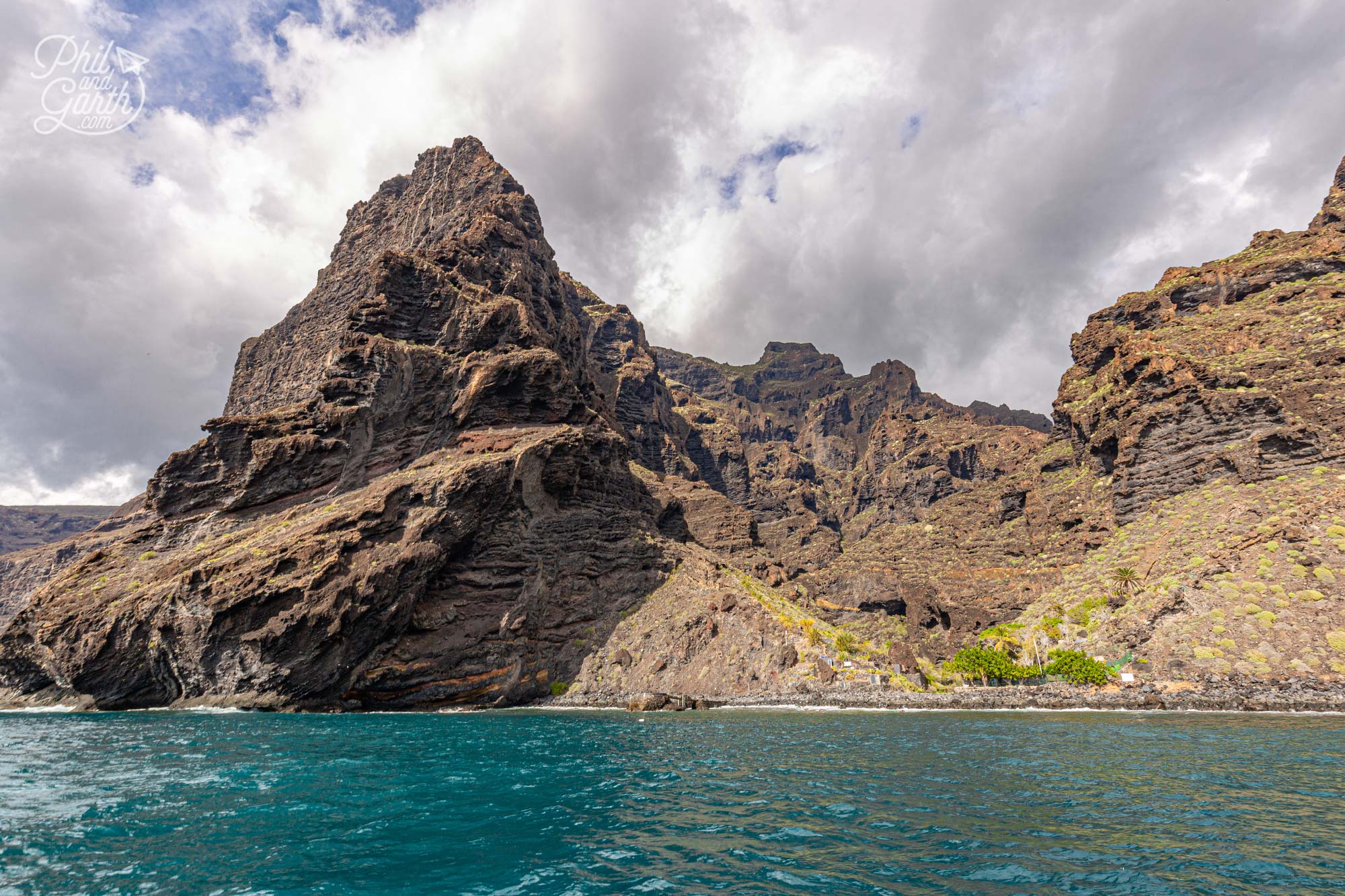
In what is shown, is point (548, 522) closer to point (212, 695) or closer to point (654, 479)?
point (212, 695)

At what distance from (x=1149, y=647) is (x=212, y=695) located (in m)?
118

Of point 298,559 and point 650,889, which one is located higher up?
point 298,559

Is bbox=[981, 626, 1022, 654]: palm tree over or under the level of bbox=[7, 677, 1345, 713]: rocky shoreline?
over

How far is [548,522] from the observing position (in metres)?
105

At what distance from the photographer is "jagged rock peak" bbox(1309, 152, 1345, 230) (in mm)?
130500

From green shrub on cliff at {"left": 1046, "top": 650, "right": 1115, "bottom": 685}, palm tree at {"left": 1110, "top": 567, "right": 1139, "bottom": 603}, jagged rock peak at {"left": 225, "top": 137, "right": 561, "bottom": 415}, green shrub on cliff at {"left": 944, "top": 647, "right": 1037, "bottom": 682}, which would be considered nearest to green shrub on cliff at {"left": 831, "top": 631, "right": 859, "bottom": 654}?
green shrub on cliff at {"left": 944, "top": 647, "right": 1037, "bottom": 682}

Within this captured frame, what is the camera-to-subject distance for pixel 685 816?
790 inches

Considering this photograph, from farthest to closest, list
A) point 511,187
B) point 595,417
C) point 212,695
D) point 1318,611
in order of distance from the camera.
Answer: point 511,187, point 595,417, point 212,695, point 1318,611

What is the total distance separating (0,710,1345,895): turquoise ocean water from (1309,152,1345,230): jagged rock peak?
151275 millimetres

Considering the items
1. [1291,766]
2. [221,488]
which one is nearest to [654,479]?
[221,488]

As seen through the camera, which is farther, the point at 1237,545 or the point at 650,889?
the point at 1237,545

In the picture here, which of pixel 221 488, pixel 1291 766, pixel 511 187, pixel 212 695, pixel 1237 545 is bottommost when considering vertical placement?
pixel 212 695

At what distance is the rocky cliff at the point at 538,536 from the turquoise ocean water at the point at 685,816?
1450 inches

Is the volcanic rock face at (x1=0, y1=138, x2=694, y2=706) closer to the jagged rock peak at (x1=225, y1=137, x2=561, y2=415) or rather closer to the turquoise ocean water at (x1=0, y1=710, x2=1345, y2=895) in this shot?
the jagged rock peak at (x1=225, y1=137, x2=561, y2=415)
